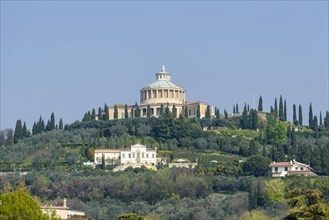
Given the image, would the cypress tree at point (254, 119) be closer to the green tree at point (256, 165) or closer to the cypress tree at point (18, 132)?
the green tree at point (256, 165)

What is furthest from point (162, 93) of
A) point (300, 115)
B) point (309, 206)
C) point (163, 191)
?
point (309, 206)

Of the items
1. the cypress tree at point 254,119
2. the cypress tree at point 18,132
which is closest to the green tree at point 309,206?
the cypress tree at point 254,119

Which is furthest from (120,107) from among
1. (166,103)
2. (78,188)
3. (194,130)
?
(78,188)

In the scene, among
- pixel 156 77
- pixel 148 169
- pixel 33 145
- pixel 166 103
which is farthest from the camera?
pixel 156 77

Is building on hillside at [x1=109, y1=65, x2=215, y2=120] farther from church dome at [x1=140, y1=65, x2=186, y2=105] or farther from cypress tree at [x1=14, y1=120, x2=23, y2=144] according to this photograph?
cypress tree at [x1=14, y1=120, x2=23, y2=144]

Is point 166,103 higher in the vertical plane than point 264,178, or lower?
higher

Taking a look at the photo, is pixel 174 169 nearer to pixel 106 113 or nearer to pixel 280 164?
pixel 280 164

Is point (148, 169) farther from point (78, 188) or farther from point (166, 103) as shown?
point (166, 103)
